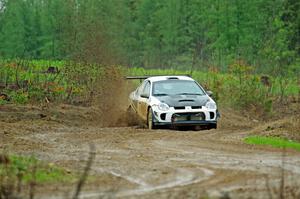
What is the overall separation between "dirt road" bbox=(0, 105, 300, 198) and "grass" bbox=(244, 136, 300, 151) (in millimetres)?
325

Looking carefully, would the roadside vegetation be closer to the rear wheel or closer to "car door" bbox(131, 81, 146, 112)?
"car door" bbox(131, 81, 146, 112)

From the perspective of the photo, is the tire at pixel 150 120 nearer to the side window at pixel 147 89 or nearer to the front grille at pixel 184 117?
the front grille at pixel 184 117

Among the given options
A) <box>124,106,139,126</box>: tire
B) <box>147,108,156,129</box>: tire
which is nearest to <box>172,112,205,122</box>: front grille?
<box>147,108,156,129</box>: tire

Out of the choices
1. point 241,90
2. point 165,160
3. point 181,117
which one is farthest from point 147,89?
point 165,160

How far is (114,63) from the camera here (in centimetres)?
3189

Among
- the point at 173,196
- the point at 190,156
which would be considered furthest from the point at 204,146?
the point at 173,196

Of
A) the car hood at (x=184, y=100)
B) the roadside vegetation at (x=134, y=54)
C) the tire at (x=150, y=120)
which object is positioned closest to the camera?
the car hood at (x=184, y=100)

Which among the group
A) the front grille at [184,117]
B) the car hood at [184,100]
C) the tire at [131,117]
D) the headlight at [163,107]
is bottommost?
the tire at [131,117]

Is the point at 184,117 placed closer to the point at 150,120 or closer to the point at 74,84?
the point at 150,120

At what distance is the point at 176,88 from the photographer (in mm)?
22594

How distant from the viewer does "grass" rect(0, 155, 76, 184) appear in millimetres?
10656

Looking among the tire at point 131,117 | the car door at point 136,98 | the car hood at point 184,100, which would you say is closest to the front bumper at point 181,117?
the car hood at point 184,100

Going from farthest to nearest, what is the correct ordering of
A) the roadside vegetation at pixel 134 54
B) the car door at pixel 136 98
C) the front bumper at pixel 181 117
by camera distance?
1. the roadside vegetation at pixel 134 54
2. the car door at pixel 136 98
3. the front bumper at pixel 181 117

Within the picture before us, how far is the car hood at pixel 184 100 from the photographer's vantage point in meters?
21.2
